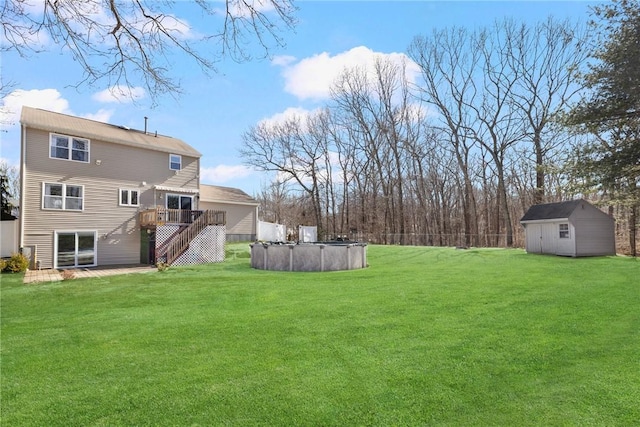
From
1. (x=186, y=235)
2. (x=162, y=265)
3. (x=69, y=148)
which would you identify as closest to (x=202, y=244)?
(x=186, y=235)

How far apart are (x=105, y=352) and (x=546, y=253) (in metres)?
18.5

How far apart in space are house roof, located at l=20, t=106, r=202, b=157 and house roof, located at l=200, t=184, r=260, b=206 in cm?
621

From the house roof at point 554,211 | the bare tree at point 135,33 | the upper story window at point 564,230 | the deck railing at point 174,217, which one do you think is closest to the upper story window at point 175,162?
the deck railing at point 174,217

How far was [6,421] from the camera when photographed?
105 inches

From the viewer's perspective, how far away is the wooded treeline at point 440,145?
25.0m

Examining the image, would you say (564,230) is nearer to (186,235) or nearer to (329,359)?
(329,359)

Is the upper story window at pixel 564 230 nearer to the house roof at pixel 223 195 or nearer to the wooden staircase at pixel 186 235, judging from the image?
the wooden staircase at pixel 186 235

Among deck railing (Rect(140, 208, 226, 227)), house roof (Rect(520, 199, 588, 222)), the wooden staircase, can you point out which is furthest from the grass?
house roof (Rect(520, 199, 588, 222))

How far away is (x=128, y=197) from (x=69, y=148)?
121 inches

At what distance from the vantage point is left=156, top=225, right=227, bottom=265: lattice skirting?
15.6 m

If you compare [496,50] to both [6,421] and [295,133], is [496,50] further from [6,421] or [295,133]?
[6,421]

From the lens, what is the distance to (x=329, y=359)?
148 inches

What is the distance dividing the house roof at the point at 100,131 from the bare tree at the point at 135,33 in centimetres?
1337

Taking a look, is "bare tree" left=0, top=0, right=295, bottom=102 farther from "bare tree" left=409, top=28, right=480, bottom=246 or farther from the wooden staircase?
"bare tree" left=409, top=28, right=480, bottom=246
